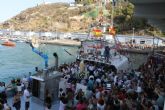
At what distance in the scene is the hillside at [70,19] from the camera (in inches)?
4338

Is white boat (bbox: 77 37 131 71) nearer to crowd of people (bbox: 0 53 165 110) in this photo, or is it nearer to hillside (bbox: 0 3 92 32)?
crowd of people (bbox: 0 53 165 110)

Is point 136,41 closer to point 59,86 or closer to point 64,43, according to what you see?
point 64,43

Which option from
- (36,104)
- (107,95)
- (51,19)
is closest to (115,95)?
(107,95)

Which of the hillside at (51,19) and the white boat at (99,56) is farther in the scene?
the hillside at (51,19)

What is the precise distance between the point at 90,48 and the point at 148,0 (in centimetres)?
1835

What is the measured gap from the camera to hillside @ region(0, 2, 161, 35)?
110188 mm

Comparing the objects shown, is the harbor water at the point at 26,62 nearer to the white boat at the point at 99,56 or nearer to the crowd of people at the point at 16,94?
the white boat at the point at 99,56

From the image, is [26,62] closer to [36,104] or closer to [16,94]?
[36,104]

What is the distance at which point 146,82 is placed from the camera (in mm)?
18328

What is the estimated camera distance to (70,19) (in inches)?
5477

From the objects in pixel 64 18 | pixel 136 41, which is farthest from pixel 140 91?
pixel 64 18

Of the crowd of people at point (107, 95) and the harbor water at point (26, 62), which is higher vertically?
the crowd of people at point (107, 95)

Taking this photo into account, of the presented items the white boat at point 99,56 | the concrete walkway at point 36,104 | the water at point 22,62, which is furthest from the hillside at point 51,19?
the concrete walkway at point 36,104

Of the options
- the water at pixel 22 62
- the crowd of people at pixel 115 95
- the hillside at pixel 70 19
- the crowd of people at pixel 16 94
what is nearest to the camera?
the crowd of people at pixel 115 95
